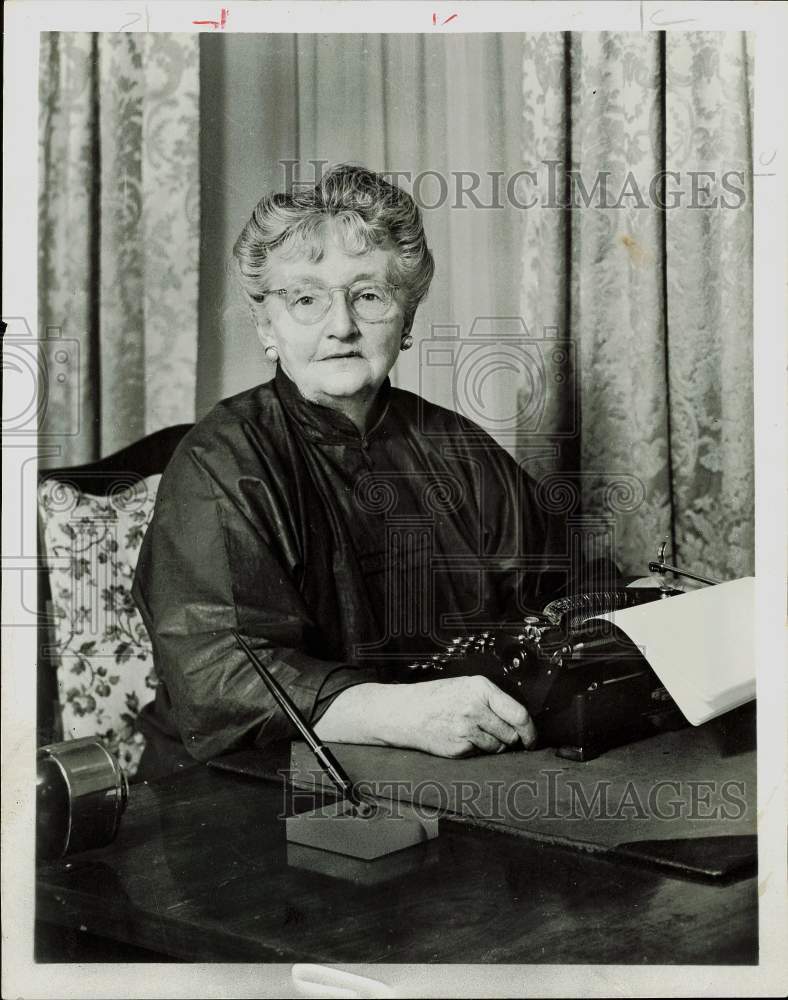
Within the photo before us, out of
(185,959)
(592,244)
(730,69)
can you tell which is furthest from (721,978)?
(730,69)

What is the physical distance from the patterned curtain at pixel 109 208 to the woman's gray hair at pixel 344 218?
11 centimetres

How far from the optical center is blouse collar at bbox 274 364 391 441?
1556 mm

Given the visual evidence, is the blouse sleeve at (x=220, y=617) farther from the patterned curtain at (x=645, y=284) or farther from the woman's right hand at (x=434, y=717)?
the patterned curtain at (x=645, y=284)

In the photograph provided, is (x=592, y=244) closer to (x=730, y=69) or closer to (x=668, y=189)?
(x=668, y=189)

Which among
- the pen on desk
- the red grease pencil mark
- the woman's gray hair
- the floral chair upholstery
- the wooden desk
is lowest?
the wooden desk

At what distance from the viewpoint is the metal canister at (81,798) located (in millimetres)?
1336

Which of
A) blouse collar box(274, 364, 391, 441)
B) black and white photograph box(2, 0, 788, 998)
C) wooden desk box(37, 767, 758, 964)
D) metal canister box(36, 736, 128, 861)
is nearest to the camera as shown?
wooden desk box(37, 767, 758, 964)

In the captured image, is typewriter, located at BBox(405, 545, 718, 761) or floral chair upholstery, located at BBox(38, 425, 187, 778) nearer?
typewriter, located at BBox(405, 545, 718, 761)

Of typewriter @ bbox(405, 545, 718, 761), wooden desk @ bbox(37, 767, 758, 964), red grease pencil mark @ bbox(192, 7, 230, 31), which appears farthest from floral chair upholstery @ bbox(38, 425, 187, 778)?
red grease pencil mark @ bbox(192, 7, 230, 31)

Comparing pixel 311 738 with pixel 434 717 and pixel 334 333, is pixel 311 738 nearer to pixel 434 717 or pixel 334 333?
pixel 434 717

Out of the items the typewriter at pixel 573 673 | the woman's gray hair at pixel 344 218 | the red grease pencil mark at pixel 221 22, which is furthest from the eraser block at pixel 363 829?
the red grease pencil mark at pixel 221 22

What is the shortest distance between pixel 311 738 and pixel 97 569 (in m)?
0.43

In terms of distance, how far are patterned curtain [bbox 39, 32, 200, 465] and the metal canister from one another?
44cm

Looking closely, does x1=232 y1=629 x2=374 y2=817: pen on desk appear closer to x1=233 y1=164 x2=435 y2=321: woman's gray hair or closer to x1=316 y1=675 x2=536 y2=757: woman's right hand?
x1=316 y1=675 x2=536 y2=757: woman's right hand
